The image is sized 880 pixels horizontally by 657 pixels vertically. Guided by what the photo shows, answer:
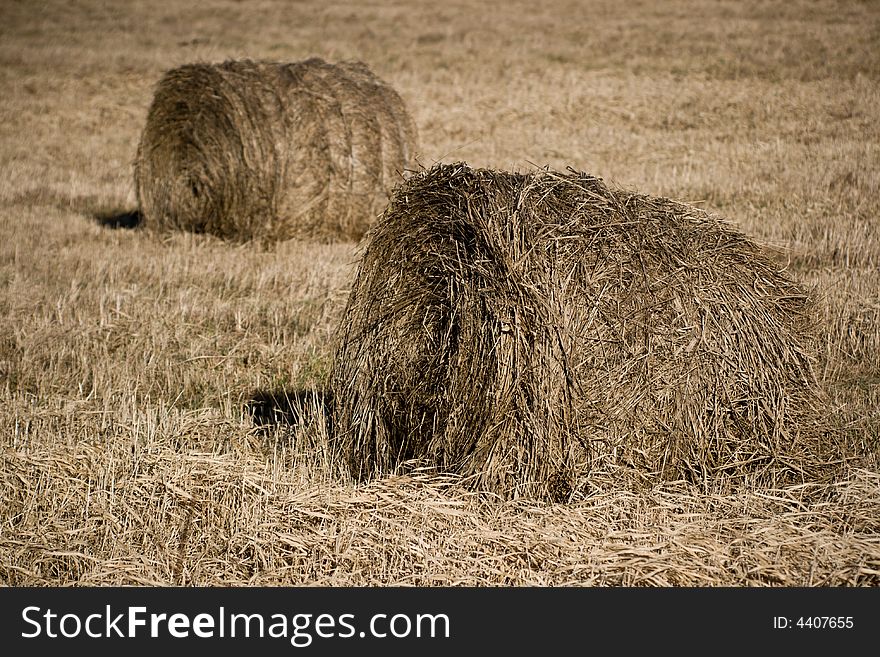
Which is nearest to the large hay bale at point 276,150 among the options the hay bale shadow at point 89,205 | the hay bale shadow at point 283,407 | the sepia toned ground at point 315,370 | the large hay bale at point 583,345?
the sepia toned ground at point 315,370

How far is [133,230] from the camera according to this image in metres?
11.0

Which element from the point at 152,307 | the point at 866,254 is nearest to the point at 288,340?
the point at 152,307

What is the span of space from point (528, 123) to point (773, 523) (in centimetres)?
1430

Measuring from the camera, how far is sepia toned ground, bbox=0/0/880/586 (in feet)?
13.2

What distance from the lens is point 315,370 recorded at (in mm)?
6566

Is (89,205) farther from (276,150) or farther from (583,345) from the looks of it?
(583,345)

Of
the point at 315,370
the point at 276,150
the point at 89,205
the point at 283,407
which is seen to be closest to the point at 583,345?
the point at 283,407

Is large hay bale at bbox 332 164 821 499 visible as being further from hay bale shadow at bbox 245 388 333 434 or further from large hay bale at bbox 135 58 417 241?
large hay bale at bbox 135 58 417 241

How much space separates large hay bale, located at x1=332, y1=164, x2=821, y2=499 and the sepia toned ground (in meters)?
0.20

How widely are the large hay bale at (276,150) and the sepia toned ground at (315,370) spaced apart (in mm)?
366

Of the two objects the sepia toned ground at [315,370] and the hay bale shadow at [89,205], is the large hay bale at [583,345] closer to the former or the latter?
the sepia toned ground at [315,370]

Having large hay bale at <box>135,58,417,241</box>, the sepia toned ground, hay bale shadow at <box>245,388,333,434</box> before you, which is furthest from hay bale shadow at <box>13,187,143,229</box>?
hay bale shadow at <box>245,388,333,434</box>

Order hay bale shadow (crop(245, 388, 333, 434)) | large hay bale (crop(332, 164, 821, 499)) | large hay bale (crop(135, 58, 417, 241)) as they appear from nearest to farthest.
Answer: large hay bale (crop(332, 164, 821, 499)) → hay bale shadow (crop(245, 388, 333, 434)) → large hay bale (crop(135, 58, 417, 241))

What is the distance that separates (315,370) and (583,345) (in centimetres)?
258
